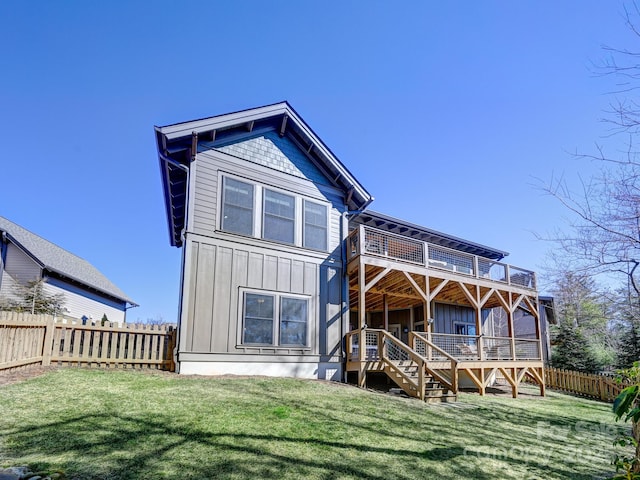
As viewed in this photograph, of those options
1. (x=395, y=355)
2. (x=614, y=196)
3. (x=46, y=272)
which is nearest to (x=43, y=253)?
(x=46, y=272)

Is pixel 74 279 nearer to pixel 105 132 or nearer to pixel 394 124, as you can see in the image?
pixel 105 132

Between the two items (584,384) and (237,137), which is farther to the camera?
(584,384)

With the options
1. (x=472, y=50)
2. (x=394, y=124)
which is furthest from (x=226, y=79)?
(x=472, y=50)

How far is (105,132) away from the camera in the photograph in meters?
17.9

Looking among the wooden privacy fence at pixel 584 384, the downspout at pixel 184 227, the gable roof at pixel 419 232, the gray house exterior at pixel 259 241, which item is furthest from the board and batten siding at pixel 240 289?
the wooden privacy fence at pixel 584 384

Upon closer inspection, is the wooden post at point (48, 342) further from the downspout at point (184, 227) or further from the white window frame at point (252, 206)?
the white window frame at point (252, 206)

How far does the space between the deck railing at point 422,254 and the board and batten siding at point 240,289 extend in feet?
4.03

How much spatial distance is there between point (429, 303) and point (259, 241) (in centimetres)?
629

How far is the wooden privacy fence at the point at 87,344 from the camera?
25.5ft

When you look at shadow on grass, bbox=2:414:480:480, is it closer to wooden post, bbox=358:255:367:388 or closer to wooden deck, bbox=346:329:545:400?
wooden deck, bbox=346:329:545:400

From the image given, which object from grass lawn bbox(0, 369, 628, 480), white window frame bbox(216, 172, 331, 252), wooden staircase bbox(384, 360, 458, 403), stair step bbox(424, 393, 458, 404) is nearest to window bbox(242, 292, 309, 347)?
white window frame bbox(216, 172, 331, 252)

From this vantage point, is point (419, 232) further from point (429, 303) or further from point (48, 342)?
point (48, 342)

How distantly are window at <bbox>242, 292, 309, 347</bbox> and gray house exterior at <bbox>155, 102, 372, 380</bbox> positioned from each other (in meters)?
0.03

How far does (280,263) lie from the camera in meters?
11.4
